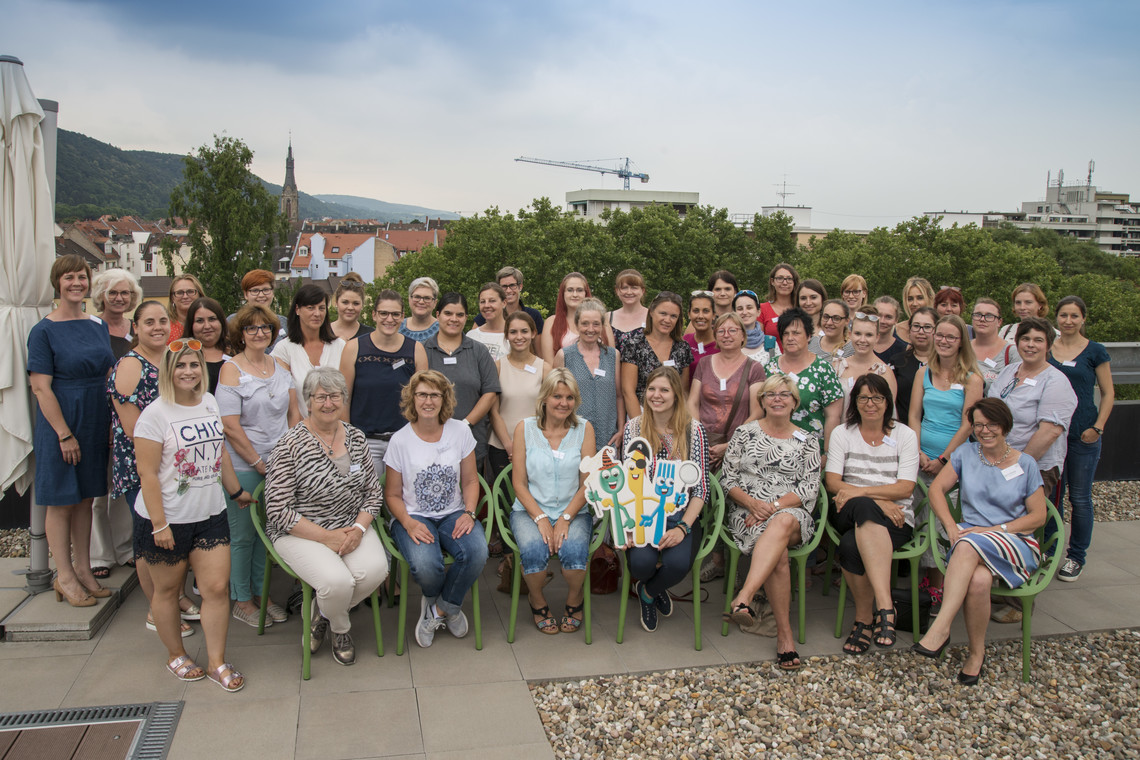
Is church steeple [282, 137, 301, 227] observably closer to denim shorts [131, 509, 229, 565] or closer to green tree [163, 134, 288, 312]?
green tree [163, 134, 288, 312]

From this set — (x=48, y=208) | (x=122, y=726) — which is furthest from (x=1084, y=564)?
(x=48, y=208)

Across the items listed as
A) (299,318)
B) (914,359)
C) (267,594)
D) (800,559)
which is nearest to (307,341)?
(299,318)

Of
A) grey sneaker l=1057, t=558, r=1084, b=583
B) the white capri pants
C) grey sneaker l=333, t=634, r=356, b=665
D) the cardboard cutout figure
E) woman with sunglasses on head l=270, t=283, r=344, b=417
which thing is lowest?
grey sneaker l=333, t=634, r=356, b=665

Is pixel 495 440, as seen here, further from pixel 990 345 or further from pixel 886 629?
pixel 990 345

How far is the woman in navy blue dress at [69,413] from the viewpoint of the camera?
12.6 feet

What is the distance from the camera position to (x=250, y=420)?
4016 millimetres

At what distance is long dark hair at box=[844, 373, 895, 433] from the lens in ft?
13.6

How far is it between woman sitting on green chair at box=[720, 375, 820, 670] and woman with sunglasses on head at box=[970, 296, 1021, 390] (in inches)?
63.9

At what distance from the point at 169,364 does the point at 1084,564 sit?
5.82 m

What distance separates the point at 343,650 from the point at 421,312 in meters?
2.04

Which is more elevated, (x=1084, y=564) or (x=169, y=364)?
(x=169, y=364)

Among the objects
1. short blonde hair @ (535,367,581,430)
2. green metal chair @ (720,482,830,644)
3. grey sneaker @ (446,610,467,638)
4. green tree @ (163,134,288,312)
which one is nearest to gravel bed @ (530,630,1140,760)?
green metal chair @ (720,482,830,644)

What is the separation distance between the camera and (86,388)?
3.93m

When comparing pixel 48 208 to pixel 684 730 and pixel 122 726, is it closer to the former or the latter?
pixel 122 726
